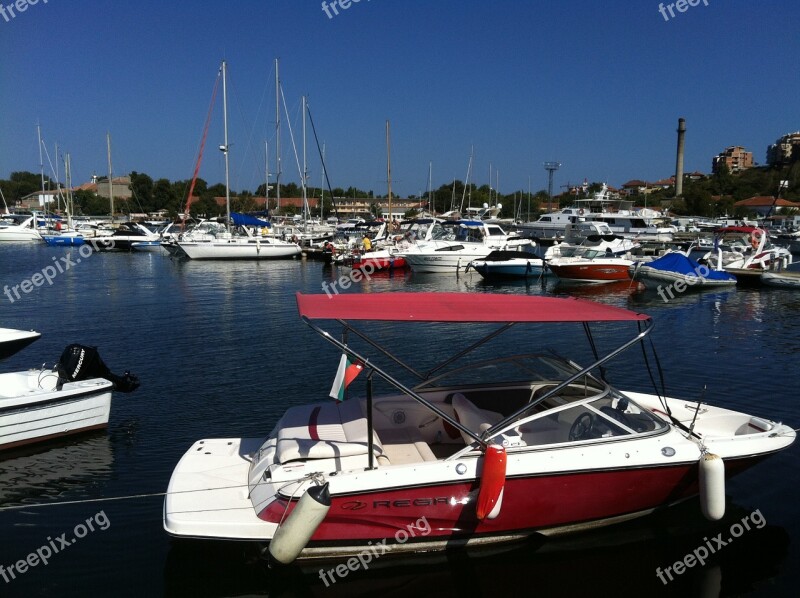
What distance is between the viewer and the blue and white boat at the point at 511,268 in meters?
35.2

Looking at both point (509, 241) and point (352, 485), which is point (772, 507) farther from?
point (509, 241)

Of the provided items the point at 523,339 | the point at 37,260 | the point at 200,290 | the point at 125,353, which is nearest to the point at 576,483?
the point at 523,339

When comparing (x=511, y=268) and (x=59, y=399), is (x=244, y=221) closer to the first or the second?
(x=511, y=268)

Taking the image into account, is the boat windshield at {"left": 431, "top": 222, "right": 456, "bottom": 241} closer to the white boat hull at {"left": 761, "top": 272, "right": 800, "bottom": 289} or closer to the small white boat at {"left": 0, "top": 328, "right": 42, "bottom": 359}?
the white boat hull at {"left": 761, "top": 272, "right": 800, "bottom": 289}

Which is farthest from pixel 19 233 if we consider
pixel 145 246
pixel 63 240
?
pixel 145 246

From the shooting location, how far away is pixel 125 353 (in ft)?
56.4

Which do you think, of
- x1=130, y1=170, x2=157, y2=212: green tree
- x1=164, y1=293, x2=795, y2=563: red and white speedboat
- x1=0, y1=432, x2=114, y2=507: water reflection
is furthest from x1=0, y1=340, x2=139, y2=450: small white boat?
x1=130, y1=170, x2=157, y2=212: green tree

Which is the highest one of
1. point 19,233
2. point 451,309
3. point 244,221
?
point 244,221

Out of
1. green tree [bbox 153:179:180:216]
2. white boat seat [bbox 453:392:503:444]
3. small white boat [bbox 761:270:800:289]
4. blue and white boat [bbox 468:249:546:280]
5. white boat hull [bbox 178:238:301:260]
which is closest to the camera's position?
white boat seat [bbox 453:392:503:444]

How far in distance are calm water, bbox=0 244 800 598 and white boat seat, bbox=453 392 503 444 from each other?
1.37 metres

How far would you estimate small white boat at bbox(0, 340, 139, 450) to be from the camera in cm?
1020

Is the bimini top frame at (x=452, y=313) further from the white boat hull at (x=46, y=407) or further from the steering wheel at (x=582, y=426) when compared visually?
the white boat hull at (x=46, y=407)

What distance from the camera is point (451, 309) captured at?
7770 mm

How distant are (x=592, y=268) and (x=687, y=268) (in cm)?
471
